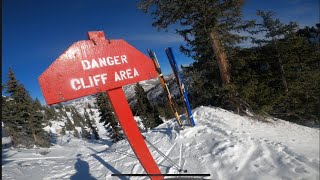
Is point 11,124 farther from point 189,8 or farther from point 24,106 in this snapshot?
point 189,8

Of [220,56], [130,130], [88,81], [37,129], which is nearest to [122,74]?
[88,81]

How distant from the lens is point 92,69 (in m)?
4.35

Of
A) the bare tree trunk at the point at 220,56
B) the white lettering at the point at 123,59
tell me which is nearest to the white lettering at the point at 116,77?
the white lettering at the point at 123,59

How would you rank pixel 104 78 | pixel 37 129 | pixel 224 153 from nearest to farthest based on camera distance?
pixel 104 78, pixel 224 153, pixel 37 129

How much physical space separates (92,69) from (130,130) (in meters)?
1.28

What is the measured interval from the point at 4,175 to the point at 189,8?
11238 millimetres

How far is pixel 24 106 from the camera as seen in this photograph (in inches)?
1314

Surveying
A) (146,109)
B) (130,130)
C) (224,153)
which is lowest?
(146,109)

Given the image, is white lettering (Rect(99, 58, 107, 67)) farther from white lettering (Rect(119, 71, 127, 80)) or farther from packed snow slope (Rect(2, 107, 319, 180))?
packed snow slope (Rect(2, 107, 319, 180))

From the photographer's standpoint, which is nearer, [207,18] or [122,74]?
[122,74]

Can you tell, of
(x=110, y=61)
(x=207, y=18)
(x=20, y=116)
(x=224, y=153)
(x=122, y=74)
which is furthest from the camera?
(x=20, y=116)

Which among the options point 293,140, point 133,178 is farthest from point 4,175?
point 293,140

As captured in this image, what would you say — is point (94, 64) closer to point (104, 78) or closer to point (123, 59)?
point (104, 78)

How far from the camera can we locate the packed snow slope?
4172 mm
